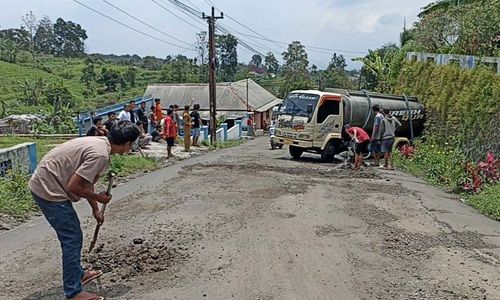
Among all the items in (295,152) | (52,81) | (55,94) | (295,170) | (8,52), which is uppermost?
(8,52)

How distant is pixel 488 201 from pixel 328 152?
841 cm

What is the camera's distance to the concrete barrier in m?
11.5

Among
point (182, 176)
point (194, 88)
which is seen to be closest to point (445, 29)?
point (182, 176)

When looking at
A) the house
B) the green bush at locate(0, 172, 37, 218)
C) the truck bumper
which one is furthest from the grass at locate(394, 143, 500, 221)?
the house

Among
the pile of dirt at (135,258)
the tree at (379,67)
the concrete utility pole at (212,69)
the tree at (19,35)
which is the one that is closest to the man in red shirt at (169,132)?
the concrete utility pole at (212,69)

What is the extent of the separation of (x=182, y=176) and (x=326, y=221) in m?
→ 5.66

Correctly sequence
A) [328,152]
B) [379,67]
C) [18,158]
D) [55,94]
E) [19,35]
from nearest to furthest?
[18,158], [328,152], [379,67], [55,94], [19,35]

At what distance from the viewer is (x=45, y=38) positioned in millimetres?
86000

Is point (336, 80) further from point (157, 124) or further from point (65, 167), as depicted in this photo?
point (65, 167)

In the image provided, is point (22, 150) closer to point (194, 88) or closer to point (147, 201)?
point (147, 201)

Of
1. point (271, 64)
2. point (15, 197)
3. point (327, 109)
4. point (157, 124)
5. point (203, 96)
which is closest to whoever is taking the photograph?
point (15, 197)

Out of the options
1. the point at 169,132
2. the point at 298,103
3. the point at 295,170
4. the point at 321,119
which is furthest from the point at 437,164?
the point at 169,132

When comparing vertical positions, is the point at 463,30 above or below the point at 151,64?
below

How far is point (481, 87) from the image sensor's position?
52.7 feet
